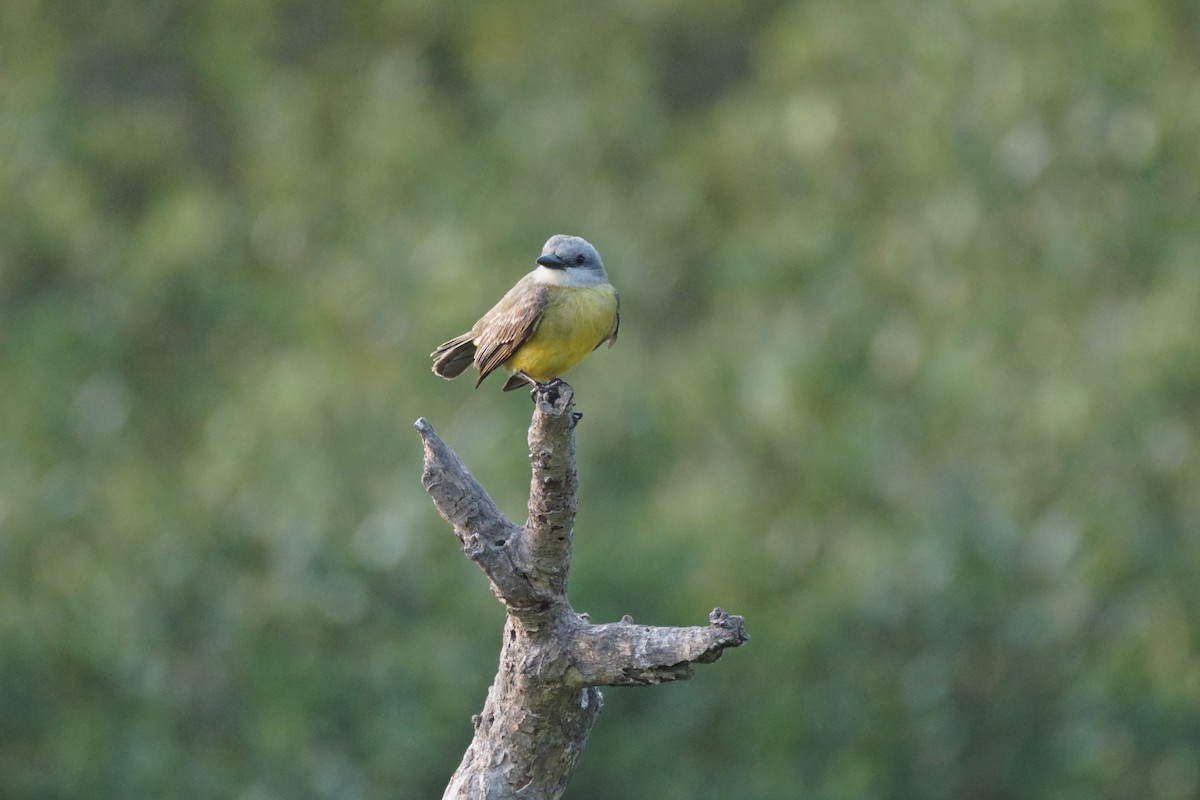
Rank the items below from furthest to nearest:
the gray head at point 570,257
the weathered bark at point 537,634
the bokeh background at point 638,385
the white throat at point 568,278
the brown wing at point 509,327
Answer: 1. the bokeh background at point 638,385
2. the gray head at point 570,257
3. the white throat at point 568,278
4. the brown wing at point 509,327
5. the weathered bark at point 537,634

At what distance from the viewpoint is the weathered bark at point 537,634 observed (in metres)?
5.57

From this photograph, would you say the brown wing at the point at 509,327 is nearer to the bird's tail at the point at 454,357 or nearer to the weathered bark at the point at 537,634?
the bird's tail at the point at 454,357

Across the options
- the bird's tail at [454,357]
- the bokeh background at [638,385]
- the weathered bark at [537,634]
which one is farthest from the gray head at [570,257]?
the bokeh background at [638,385]

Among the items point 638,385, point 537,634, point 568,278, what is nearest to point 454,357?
point 568,278

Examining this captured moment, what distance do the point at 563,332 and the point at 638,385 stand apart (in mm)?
12742

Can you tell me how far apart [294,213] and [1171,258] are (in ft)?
39.9

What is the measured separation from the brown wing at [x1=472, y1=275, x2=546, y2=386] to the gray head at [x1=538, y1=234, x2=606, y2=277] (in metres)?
0.26

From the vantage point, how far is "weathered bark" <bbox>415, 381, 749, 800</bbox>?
557 centimetres

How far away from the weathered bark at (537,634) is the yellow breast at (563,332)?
1.21m

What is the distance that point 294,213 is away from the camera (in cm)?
2648

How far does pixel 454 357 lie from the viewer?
299 inches

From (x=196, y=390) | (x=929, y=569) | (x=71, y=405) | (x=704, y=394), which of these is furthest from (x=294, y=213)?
(x=929, y=569)

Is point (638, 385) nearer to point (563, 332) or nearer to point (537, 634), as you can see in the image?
point (563, 332)

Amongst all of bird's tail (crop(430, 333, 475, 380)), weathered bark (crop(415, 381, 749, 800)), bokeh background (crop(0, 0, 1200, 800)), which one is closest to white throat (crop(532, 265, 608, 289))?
bird's tail (crop(430, 333, 475, 380))
